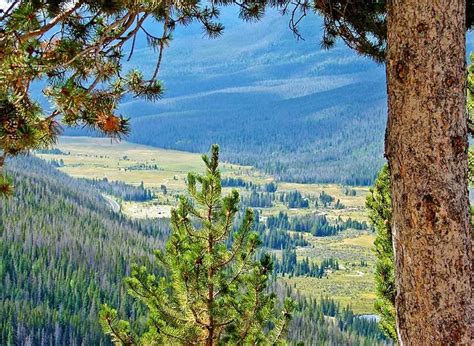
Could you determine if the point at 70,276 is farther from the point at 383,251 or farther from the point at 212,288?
the point at 212,288

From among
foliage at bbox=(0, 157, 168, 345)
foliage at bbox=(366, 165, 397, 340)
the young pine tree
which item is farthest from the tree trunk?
foliage at bbox=(0, 157, 168, 345)

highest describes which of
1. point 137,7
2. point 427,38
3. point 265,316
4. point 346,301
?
point 137,7

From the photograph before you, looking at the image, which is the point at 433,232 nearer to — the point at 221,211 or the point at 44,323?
the point at 221,211

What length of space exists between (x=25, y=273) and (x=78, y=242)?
39.2ft

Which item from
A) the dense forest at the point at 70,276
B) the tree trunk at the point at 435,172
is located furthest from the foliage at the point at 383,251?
the dense forest at the point at 70,276

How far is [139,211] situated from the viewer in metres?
179

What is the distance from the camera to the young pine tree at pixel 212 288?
855cm

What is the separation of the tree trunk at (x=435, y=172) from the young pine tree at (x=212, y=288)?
12.5 feet

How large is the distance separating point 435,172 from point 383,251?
40.9ft

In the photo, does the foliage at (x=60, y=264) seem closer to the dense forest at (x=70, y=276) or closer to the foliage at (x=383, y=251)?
the dense forest at (x=70, y=276)

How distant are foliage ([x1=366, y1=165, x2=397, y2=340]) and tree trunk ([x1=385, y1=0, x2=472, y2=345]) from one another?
1129 cm

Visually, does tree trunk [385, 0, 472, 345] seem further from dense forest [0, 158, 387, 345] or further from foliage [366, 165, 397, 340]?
dense forest [0, 158, 387, 345]

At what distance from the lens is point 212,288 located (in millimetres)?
8609

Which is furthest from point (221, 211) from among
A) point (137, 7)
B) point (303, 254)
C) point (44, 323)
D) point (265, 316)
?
point (303, 254)
